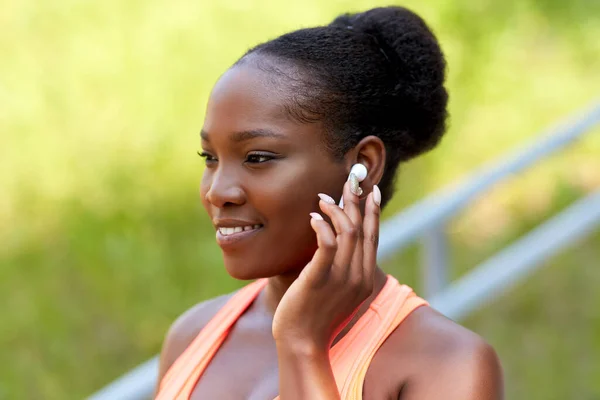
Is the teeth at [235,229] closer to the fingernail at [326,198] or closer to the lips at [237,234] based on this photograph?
the lips at [237,234]

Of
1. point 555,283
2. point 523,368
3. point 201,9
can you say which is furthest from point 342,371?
point 201,9

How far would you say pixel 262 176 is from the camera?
2.21 meters

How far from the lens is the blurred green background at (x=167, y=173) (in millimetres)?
4961

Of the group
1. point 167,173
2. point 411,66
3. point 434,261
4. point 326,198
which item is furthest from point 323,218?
point 167,173

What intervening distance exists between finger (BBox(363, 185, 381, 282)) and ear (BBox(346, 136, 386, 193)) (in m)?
0.16

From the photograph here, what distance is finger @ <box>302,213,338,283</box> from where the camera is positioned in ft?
→ 6.66

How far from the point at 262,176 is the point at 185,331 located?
63 centimetres

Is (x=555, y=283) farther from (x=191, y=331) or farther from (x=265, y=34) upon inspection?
(x=191, y=331)

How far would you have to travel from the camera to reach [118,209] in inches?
222

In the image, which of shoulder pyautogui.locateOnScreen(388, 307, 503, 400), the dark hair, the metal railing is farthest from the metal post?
shoulder pyautogui.locateOnScreen(388, 307, 503, 400)

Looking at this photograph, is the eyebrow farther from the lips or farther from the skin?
the lips

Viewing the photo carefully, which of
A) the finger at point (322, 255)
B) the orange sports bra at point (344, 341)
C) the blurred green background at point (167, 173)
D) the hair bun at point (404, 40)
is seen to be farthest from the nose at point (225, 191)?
the blurred green background at point (167, 173)

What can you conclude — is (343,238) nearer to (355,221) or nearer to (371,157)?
(355,221)

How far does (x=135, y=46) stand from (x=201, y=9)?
0.55 meters
